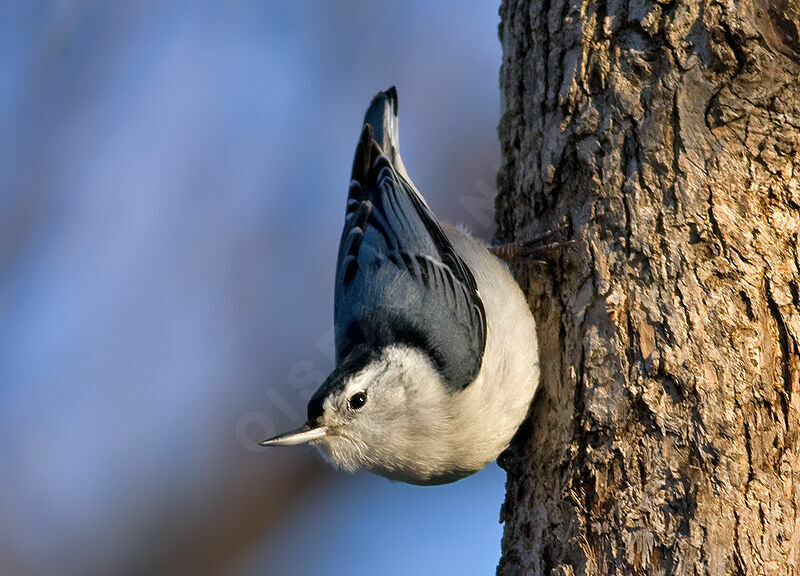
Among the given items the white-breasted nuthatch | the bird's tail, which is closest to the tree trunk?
the white-breasted nuthatch

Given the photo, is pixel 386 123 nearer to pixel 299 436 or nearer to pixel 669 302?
pixel 299 436

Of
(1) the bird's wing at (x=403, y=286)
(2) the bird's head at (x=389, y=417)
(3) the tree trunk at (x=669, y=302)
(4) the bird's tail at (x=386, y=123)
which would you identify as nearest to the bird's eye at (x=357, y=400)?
(2) the bird's head at (x=389, y=417)

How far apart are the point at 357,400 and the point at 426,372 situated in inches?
8.2

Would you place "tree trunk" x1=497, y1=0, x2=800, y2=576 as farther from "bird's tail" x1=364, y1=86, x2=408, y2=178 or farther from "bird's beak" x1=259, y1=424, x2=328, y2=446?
"bird's tail" x1=364, y1=86, x2=408, y2=178

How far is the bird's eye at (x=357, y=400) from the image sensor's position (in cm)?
215

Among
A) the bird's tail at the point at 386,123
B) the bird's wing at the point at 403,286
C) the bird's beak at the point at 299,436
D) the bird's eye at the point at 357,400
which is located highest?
the bird's tail at the point at 386,123

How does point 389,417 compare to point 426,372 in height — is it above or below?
below

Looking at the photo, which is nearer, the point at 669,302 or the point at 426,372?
the point at 669,302

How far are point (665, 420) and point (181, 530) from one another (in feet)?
8.09

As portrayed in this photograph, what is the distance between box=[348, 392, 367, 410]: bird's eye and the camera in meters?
2.15

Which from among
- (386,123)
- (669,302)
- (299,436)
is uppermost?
(386,123)

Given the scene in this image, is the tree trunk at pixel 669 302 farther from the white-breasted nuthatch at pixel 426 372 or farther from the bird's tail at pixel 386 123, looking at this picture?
the bird's tail at pixel 386 123

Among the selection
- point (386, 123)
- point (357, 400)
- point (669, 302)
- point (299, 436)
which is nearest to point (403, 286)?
point (357, 400)

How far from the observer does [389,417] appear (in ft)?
7.20
